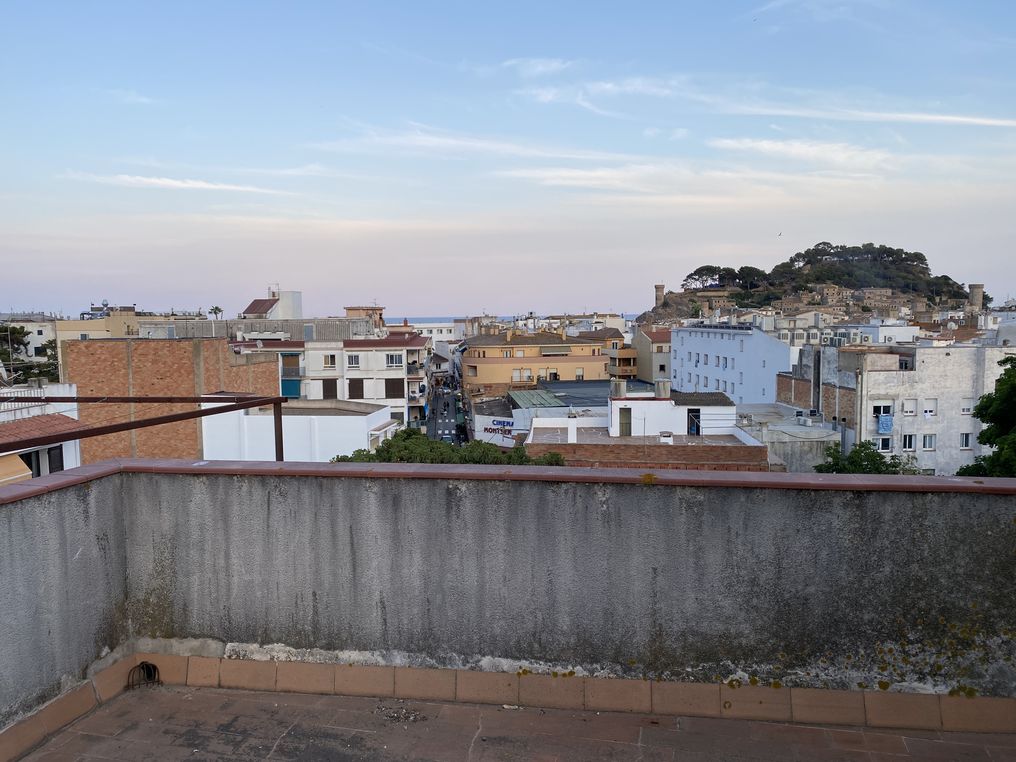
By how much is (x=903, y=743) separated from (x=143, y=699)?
3.70 m

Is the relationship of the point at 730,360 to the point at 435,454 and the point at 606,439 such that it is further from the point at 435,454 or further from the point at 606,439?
the point at 435,454

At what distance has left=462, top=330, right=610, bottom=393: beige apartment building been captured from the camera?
5609 cm

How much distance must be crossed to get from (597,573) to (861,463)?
24080 millimetres

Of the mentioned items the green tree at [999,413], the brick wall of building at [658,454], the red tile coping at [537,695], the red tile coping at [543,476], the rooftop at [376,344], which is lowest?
the brick wall of building at [658,454]

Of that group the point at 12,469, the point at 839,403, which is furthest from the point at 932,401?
the point at 12,469

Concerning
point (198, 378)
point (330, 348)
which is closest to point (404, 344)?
point (330, 348)

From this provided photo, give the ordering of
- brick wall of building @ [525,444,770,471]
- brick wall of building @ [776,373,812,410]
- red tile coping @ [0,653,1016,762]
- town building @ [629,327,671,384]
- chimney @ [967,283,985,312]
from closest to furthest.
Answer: red tile coping @ [0,653,1016,762]
brick wall of building @ [525,444,770,471]
brick wall of building @ [776,373,812,410]
town building @ [629,327,671,384]
chimney @ [967,283,985,312]

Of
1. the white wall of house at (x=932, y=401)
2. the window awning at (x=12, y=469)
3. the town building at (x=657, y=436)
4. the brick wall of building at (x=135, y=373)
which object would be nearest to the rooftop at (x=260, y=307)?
the brick wall of building at (x=135, y=373)

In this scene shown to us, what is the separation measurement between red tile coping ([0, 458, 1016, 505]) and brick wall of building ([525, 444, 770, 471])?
1852cm

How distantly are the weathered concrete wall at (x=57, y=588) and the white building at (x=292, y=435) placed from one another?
1805 centimetres

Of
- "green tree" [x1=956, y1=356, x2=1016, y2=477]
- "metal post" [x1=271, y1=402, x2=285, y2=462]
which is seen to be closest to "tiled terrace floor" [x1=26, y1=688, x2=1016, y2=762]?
"metal post" [x1=271, y1=402, x2=285, y2=462]

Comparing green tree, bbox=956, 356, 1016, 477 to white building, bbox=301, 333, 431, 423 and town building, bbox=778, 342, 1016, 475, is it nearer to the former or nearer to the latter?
town building, bbox=778, 342, 1016, 475

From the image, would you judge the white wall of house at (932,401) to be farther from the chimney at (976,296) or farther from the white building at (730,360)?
the chimney at (976,296)

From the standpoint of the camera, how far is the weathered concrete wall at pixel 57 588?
3316 millimetres
